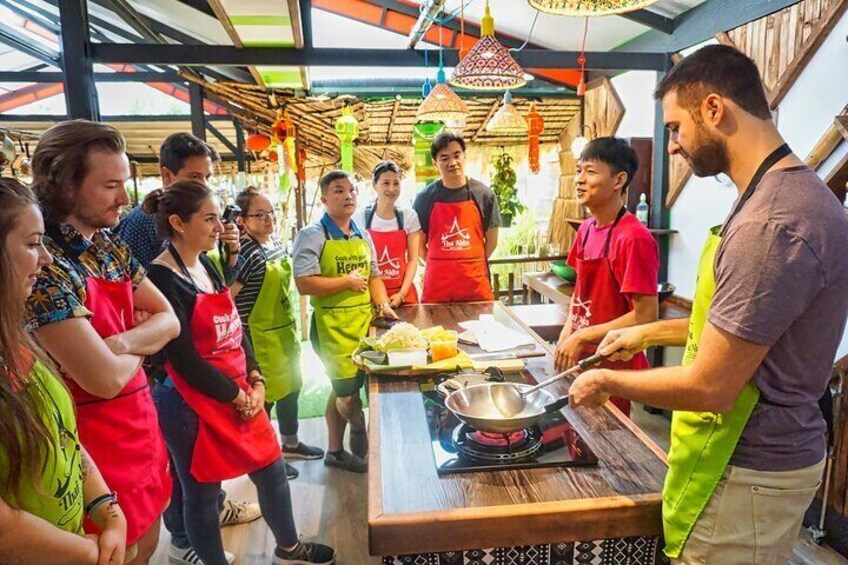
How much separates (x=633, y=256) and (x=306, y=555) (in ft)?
5.82

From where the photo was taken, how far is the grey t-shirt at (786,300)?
95 centimetres

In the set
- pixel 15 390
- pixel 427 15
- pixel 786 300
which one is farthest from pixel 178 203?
pixel 427 15

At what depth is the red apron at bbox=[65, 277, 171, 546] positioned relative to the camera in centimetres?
139

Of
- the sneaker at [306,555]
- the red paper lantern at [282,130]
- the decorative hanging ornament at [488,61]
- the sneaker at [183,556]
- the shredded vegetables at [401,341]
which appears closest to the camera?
the shredded vegetables at [401,341]

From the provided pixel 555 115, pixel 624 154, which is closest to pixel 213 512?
pixel 624 154

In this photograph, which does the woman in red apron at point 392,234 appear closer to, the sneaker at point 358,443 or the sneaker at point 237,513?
the sneaker at point 358,443

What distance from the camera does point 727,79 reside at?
1.05 m

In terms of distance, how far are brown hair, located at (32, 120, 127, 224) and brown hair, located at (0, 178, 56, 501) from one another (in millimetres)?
368

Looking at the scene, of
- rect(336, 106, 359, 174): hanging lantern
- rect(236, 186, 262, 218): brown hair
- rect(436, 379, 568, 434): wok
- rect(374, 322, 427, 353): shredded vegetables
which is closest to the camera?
rect(436, 379, 568, 434): wok

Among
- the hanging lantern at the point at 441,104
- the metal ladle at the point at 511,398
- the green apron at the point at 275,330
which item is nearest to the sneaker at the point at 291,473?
the green apron at the point at 275,330

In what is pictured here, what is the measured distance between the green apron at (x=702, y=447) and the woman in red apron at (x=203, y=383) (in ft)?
4.50

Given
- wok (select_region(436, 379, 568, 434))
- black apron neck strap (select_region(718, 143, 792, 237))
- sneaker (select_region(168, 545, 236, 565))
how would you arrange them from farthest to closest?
sneaker (select_region(168, 545, 236, 565))
wok (select_region(436, 379, 568, 434))
black apron neck strap (select_region(718, 143, 792, 237))

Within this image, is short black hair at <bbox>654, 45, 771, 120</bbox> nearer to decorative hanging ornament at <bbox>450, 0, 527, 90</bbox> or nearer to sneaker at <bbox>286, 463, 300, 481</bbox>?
decorative hanging ornament at <bbox>450, 0, 527, 90</bbox>

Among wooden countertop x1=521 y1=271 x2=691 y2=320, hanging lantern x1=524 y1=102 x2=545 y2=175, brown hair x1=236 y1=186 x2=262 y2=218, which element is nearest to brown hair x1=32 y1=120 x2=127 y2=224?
brown hair x1=236 y1=186 x2=262 y2=218
